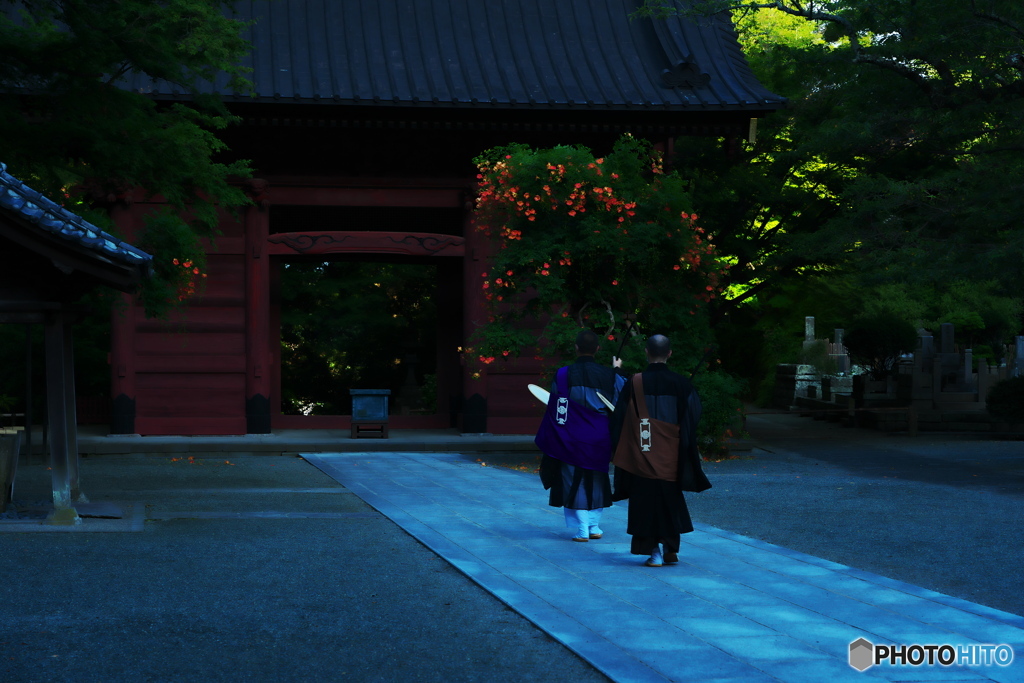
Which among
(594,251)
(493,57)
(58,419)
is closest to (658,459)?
(58,419)

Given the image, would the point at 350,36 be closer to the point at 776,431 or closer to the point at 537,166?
the point at 537,166

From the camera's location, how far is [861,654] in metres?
5.26

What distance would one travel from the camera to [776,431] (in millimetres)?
21000

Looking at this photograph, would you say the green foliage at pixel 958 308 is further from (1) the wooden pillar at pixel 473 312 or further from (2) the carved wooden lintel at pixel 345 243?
(2) the carved wooden lintel at pixel 345 243

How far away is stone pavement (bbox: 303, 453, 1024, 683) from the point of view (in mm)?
5086

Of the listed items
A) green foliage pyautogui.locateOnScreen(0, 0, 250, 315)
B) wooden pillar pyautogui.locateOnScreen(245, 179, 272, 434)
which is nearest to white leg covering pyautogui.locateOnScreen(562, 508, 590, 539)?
green foliage pyautogui.locateOnScreen(0, 0, 250, 315)

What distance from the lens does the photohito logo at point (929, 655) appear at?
Result: 16.8 ft

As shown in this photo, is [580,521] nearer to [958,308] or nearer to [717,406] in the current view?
[717,406]

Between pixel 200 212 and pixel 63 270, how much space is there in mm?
2984

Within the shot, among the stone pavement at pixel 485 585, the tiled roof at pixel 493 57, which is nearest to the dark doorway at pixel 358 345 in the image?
the tiled roof at pixel 493 57

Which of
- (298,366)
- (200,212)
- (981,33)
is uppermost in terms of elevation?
(981,33)

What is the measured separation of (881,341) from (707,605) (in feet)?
61.8

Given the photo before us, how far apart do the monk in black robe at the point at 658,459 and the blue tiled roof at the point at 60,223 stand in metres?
4.18

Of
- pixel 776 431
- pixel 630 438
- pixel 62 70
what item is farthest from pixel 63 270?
pixel 776 431
